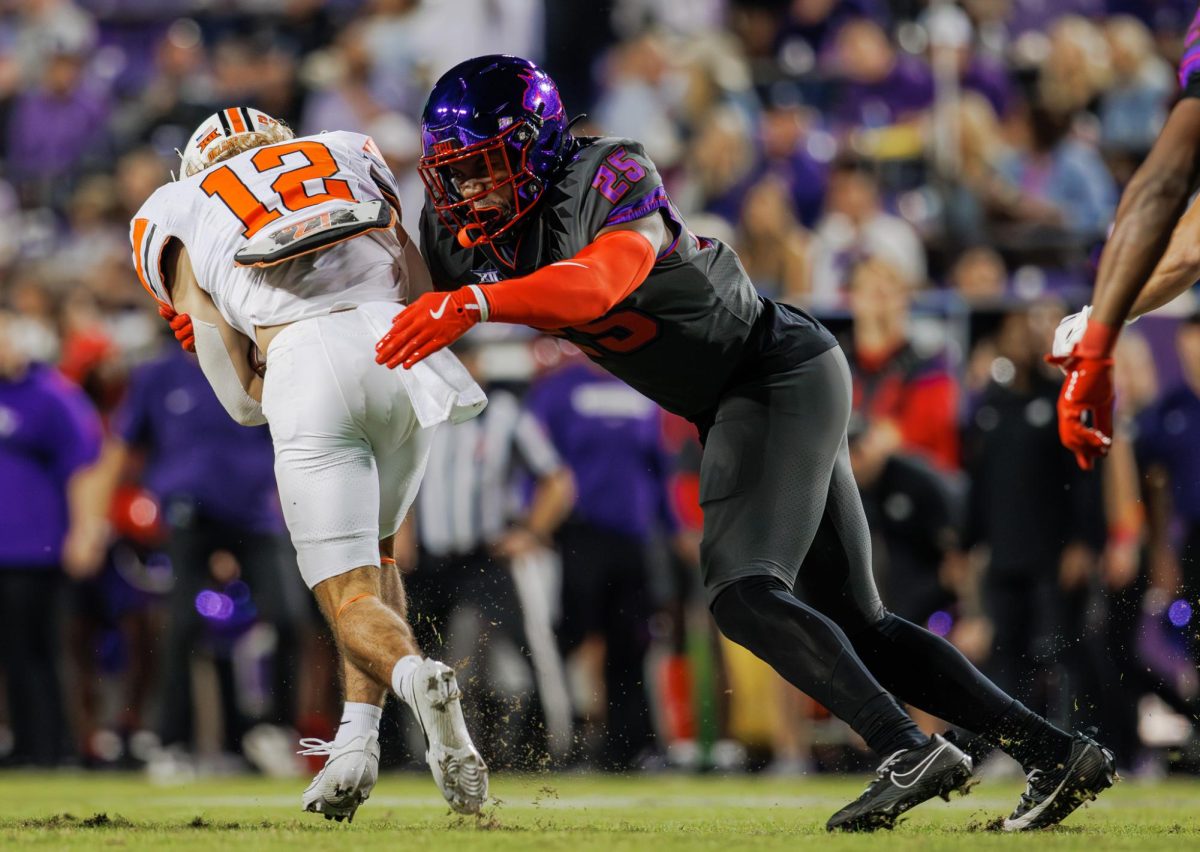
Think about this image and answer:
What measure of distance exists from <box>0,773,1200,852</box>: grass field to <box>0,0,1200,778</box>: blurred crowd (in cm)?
69

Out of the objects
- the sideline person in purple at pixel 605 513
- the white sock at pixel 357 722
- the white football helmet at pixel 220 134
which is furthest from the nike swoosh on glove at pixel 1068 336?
the sideline person in purple at pixel 605 513

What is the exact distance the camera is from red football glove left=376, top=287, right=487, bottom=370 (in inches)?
143

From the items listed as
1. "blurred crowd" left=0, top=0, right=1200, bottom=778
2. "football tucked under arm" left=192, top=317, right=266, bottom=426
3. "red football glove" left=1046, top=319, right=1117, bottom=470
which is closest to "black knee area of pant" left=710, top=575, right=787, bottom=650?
"red football glove" left=1046, top=319, right=1117, bottom=470

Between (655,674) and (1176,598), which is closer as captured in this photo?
(1176,598)

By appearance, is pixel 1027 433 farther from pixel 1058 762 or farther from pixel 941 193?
pixel 1058 762

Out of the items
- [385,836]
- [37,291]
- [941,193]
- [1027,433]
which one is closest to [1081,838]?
[385,836]

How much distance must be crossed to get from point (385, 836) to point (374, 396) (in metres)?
1.10

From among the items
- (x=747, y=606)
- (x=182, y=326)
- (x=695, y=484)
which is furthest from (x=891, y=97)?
(x=747, y=606)

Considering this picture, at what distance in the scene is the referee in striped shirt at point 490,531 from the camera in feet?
25.1

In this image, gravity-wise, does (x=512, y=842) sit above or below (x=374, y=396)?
below

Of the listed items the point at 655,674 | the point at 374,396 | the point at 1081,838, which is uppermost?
the point at 374,396

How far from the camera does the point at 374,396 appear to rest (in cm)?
424

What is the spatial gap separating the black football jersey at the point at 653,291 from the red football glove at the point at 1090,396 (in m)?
0.76

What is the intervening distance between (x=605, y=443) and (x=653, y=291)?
3709 mm
